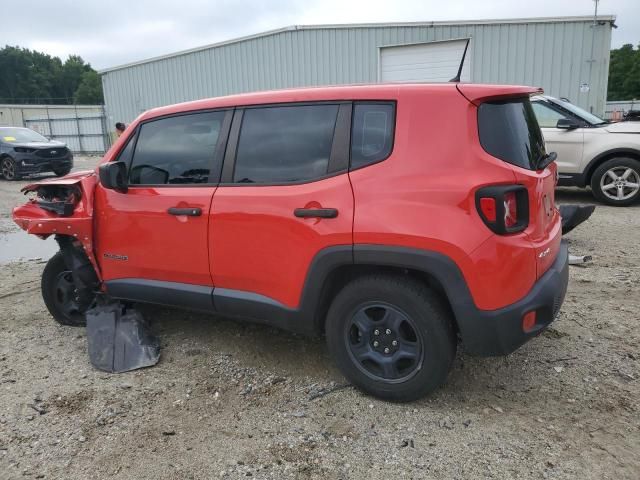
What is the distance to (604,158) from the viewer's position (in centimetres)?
820

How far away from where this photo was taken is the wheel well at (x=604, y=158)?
806 cm

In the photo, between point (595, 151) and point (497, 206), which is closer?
point (497, 206)

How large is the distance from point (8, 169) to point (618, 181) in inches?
600

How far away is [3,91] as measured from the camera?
9375 centimetres

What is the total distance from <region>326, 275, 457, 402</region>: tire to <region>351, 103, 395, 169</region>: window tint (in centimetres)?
64

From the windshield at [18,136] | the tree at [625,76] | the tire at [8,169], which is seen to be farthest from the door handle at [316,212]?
the tree at [625,76]

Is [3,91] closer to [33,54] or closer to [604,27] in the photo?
[33,54]

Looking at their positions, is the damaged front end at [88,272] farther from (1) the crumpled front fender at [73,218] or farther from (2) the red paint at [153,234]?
(2) the red paint at [153,234]

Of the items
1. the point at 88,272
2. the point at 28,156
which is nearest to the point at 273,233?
the point at 88,272

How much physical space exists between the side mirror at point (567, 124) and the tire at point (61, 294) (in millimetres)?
7489

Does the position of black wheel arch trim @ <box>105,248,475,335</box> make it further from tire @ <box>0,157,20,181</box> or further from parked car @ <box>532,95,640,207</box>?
tire @ <box>0,157,20,181</box>

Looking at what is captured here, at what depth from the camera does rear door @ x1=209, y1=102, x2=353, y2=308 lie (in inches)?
111

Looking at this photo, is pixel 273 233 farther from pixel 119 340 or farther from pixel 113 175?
pixel 119 340

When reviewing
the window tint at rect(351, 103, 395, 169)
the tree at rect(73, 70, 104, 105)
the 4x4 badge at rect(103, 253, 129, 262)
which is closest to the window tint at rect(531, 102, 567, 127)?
the window tint at rect(351, 103, 395, 169)
